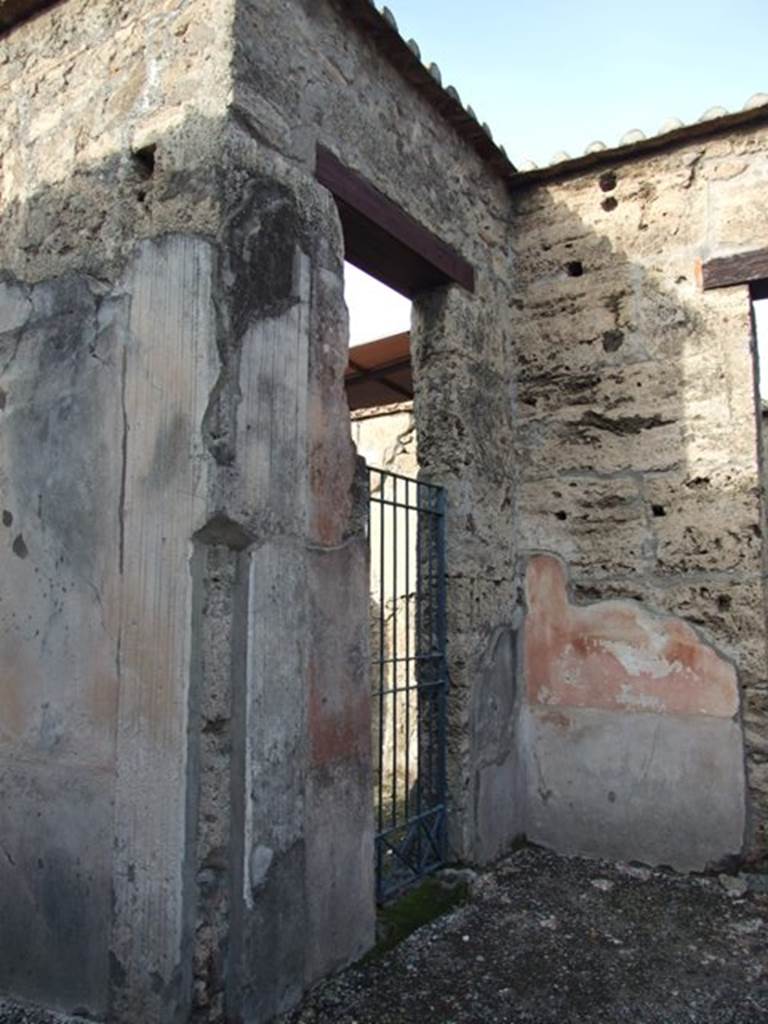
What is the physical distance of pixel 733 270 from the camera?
4055 mm

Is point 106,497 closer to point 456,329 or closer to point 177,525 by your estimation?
point 177,525

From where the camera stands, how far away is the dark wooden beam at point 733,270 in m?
3.99

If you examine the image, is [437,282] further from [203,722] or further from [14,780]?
[14,780]

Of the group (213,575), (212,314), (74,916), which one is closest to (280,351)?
(212,314)

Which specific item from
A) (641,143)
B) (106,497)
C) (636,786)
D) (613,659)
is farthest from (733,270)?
(106,497)

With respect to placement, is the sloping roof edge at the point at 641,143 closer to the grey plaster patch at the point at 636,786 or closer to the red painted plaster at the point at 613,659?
the red painted plaster at the point at 613,659

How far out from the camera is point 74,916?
8.27 ft

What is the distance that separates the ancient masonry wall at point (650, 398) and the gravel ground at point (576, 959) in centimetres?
45

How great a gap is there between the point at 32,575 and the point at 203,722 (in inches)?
32.4

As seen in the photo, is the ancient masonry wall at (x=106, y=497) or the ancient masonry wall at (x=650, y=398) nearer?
the ancient masonry wall at (x=106, y=497)

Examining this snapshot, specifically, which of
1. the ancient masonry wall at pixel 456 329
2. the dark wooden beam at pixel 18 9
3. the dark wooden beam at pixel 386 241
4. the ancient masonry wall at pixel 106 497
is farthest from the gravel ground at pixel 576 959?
the dark wooden beam at pixel 18 9

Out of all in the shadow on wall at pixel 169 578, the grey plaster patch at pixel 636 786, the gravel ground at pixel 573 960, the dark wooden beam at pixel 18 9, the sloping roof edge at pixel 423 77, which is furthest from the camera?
the grey plaster patch at pixel 636 786

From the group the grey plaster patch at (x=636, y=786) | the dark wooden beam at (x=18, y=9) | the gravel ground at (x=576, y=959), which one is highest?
the dark wooden beam at (x=18, y=9)

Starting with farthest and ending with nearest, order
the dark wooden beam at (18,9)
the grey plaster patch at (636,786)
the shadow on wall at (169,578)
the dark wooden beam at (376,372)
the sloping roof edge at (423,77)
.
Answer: the dark wooden beam at (376,372), the grey plaster patch at (636,786), the sloping roof edge at (423,77), the dark wooden beam at (18,9), the shadow on wall at (169,578)
